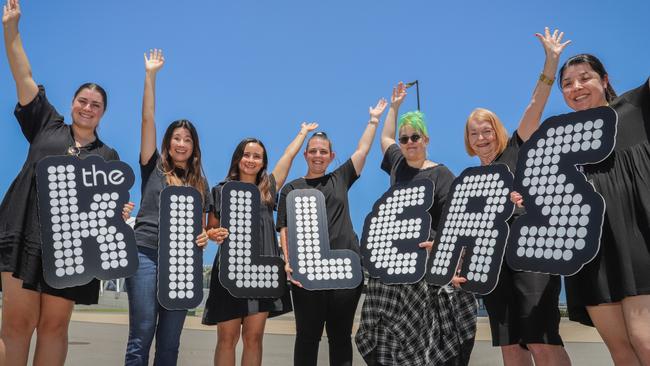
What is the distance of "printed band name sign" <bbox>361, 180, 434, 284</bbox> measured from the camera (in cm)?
446

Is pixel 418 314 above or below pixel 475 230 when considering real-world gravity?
below

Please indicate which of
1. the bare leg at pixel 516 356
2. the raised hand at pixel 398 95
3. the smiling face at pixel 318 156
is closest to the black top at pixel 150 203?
the smiling face at pixel 318 156

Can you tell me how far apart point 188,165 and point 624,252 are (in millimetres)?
3328

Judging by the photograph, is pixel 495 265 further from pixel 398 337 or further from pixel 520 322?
pixel 398 337

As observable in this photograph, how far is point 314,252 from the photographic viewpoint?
4.75 meters

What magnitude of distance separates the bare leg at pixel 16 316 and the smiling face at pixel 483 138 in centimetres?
340

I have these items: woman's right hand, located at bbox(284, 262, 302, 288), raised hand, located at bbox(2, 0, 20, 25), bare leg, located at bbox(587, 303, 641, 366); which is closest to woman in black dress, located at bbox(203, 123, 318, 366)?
woman's right hand, located at bbox(284, 262, 302, 288)

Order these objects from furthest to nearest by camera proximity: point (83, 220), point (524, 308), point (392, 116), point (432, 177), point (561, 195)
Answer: point (392, 116) < point (432, 177) < point (83, 220) < point (524, 308) < point (561, 195)

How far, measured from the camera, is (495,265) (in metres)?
3.78

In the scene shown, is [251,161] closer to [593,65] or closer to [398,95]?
[398,95]

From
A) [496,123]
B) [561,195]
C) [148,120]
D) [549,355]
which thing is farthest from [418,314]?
[148,120]

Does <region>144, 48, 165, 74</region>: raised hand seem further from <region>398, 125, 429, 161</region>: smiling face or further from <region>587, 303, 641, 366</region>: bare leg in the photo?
<region>587, 303, 641, 366</region>: bare leg

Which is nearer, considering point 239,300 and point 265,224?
point 239,300

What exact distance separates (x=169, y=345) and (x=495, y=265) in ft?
7.94
